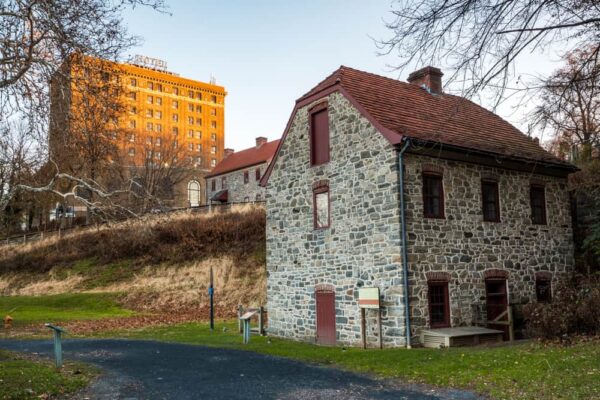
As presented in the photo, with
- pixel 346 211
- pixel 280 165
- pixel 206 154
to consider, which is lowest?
pixel 346 211

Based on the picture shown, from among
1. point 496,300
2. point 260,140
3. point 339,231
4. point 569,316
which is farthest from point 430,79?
point 260,140

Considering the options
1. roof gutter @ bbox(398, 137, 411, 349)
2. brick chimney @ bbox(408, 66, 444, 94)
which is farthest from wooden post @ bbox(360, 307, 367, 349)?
brick chimney @ bbox(408, 66, 444, 94)

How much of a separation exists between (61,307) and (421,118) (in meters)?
24.6

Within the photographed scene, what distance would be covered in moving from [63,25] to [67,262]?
35.5 metres

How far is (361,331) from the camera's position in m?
16.6

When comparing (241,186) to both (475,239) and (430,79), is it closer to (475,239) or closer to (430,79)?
(430,79)

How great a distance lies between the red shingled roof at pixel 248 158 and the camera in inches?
2247

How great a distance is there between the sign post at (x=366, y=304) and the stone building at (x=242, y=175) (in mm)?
39514

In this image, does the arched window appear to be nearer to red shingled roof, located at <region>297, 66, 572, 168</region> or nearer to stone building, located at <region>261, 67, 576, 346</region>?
stone building, located at <region>261, 67, 576, 346</region>

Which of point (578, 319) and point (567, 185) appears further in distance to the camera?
point (567, 185)

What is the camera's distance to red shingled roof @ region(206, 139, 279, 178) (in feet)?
187

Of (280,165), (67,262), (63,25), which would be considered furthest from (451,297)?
(67,262)

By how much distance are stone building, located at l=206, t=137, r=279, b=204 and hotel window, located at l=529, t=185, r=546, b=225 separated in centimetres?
3696

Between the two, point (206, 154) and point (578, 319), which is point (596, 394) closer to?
point (578, 319)
